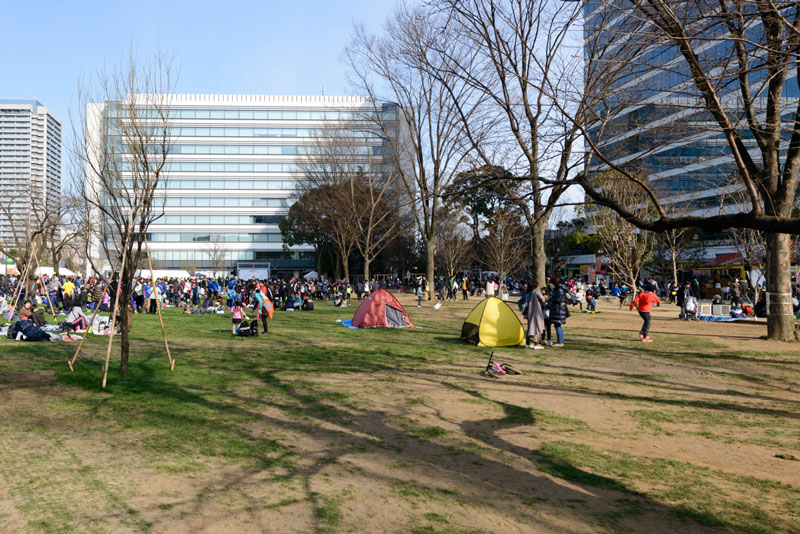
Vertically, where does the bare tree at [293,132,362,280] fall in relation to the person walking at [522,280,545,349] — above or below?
above

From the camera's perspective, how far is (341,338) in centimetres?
→ 1609

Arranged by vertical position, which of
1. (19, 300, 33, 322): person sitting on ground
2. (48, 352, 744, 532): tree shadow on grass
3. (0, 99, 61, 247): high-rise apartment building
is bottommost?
(48, 352, 744, 532): tree shadow on grass

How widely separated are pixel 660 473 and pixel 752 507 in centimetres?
92

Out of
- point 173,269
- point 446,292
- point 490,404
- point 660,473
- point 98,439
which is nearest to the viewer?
point 660,473

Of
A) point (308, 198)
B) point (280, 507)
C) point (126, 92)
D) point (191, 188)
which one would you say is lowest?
point (280, 507)

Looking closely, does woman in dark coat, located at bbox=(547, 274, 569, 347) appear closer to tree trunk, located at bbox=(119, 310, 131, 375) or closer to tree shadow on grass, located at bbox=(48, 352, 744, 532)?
tree shadow on grass, located at bbox=(48, 352, 744, 532)

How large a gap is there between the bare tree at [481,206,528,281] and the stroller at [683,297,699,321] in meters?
18.8

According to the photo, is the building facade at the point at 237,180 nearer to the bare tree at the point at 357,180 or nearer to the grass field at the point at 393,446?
the bare tree at the point at 357,180

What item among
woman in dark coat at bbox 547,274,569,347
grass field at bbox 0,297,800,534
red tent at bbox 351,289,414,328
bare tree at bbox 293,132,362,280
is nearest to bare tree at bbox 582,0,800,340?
woman in dark coat at bbox 547,274,569,347

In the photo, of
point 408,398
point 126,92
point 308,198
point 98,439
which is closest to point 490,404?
point 408,398

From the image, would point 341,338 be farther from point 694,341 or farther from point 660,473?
point 660,473

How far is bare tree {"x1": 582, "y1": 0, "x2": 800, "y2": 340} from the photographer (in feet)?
23.4

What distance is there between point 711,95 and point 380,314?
1302 centimetres

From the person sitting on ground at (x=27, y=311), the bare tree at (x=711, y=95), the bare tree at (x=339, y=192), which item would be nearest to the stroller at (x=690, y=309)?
the bare tree at (x=711, y=95)
